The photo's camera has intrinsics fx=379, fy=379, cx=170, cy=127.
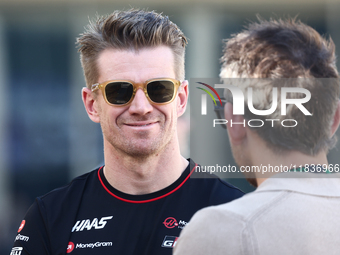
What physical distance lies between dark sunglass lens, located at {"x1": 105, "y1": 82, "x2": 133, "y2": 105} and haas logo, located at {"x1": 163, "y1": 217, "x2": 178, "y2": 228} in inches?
26.8

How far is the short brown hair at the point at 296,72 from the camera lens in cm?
124

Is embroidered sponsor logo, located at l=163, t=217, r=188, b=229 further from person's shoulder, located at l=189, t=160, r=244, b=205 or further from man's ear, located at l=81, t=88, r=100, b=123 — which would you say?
man's ear, located at l=81, t=88, r=100, b=123

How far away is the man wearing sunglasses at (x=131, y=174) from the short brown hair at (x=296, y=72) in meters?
0.86

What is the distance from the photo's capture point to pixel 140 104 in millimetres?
2078

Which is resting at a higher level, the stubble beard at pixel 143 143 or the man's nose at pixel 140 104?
the man's nose at pixel 140 104

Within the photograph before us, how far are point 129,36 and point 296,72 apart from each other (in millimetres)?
1227

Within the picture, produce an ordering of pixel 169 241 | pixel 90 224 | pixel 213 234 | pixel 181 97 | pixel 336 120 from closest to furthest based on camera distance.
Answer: pixel 213 234 < pixel 336 120 < pixel 169 241 < pixel 90 224 < pixel 181 97

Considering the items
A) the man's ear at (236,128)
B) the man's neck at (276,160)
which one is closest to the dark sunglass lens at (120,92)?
the man's ear at (236,128)

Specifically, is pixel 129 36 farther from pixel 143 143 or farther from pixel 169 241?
pixel 169 241

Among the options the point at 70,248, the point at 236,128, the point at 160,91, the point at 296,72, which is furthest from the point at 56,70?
the point at 296,72

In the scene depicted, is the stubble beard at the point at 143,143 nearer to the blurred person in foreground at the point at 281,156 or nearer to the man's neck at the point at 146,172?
the man's neck at the point at 146,172

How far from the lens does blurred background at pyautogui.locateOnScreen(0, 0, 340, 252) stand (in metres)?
5.39

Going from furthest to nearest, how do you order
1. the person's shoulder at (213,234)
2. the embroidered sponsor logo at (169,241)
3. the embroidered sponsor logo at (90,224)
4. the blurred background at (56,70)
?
the blurred background at (56,70), the embroidered sponsor logo at (90,224), the embroidered sponsor logo at (169,241), the person's shoulder at (213,234)

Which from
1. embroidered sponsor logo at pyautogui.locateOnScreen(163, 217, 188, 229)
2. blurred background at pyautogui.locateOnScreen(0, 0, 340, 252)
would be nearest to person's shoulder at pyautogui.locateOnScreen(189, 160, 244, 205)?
embroidered sponsor logo at pyautogui.locateOnScreen(163, 217, 188, 229)
